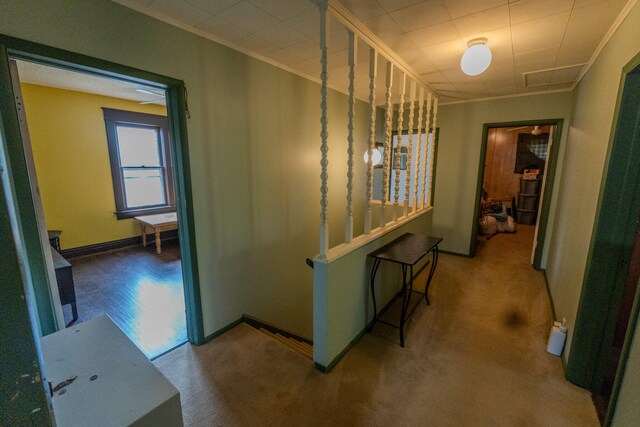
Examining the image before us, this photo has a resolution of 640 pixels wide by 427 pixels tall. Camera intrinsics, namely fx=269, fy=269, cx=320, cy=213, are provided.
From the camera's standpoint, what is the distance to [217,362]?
2.09m

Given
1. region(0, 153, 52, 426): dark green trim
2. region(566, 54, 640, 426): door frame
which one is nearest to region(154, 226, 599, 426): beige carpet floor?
region(566, 54, 640, 426): door frame

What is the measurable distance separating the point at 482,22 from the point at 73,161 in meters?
5.58

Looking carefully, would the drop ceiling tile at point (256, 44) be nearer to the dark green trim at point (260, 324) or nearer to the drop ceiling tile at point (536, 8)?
the drop ceiling tile at point (536, 8)

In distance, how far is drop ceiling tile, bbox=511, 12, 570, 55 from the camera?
188 centimetres

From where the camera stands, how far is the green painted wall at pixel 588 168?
5.20ft

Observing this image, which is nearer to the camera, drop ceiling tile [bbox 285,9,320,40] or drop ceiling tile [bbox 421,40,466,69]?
drop ceiling tile [bbox 285,9,320,40]

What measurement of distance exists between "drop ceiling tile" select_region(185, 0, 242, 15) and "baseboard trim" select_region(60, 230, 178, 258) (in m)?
4.35

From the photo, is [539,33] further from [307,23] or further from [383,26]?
[307,23]

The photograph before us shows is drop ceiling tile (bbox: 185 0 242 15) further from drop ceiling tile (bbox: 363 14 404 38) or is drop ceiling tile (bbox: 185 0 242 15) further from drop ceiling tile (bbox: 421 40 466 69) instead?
drop ceiling tile (bbox: 421 40 466 69)

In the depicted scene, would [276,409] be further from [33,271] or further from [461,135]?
[461,135]

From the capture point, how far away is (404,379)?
75.6 inches

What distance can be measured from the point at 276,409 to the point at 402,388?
85 cm

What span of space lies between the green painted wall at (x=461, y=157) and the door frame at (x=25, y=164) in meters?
3.88

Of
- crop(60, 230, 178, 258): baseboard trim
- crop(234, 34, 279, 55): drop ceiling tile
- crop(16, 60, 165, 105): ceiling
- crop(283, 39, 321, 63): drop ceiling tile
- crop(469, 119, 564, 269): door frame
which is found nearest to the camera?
crop(234, 34, 279, 55): drop ceiling tile
